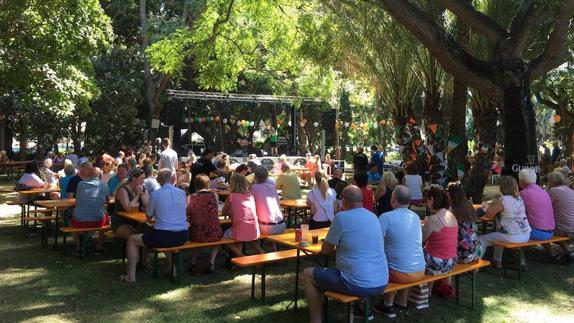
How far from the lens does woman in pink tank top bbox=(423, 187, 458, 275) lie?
5055 mm

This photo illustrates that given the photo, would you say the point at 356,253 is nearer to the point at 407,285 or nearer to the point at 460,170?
the point at 407,285

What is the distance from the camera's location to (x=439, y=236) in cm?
507

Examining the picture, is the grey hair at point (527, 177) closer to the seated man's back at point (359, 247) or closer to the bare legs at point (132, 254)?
the seated man's back at point (359, 247)

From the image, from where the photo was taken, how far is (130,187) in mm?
7184

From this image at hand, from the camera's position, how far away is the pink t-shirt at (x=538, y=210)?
6.88 metres

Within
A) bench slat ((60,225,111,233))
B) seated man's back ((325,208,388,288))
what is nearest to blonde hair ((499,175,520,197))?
seated man's back ((325,208,388,288))

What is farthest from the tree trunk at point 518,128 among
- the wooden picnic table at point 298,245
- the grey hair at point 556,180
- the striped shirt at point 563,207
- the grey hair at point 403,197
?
the grey hair at point 403,197

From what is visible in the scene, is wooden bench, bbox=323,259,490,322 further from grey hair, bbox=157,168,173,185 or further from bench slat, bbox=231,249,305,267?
grey hair, bbox=157,168,173,185

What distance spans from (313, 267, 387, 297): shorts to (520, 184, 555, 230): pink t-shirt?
11.6ft

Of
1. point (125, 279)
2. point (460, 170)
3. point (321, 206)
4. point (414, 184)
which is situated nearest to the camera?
point (125, 279)

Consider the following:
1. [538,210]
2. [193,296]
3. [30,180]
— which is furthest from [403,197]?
[30,180]

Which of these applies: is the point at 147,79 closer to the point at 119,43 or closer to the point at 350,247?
the point at 119,43

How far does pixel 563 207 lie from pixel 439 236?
330 centimetres

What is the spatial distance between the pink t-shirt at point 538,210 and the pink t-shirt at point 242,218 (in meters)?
3.65
